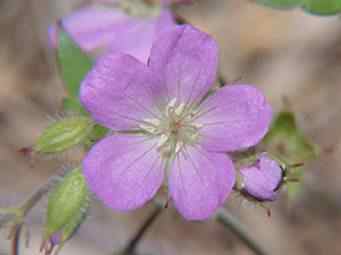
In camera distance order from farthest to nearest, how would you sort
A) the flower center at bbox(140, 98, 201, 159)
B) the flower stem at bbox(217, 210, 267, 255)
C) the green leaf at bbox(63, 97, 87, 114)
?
the flower stem at bbox(217, 210, 267, 255) → the green leaf at bbox(63, 97, 87, 114) → the flower center at bbox(140, 98, 201, 159)

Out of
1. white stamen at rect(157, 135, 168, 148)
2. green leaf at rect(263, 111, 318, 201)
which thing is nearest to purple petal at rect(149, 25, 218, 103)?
white stamen at rect(157, 135, 168, 148)

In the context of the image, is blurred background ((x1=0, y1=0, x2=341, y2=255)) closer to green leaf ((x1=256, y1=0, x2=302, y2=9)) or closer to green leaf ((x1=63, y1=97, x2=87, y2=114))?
green leaf ((x1=63, y1=97, x2=87, y2=114))

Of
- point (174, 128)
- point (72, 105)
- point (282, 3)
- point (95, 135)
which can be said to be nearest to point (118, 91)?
point (95, 135)

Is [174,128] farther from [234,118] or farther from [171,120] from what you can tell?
[234,118]

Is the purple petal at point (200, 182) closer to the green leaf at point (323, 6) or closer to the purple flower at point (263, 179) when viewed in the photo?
the purple flower at point (263, 179)

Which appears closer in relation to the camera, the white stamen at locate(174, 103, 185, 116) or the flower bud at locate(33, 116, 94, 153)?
the flower bud at locate(33, 116, 94, 153)

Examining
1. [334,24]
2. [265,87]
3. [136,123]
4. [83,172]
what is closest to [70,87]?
[136,123]

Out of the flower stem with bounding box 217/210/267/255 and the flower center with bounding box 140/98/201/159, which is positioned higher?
the flower center with bounding box 140/98/201/159

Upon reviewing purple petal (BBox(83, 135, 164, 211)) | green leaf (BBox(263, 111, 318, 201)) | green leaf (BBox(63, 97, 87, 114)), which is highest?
purple petal (BBox(83, 135, 164, 211))

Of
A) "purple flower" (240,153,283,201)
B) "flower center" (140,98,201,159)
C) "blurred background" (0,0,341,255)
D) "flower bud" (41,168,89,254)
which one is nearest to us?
"purple flower" (240,153,283,201)
